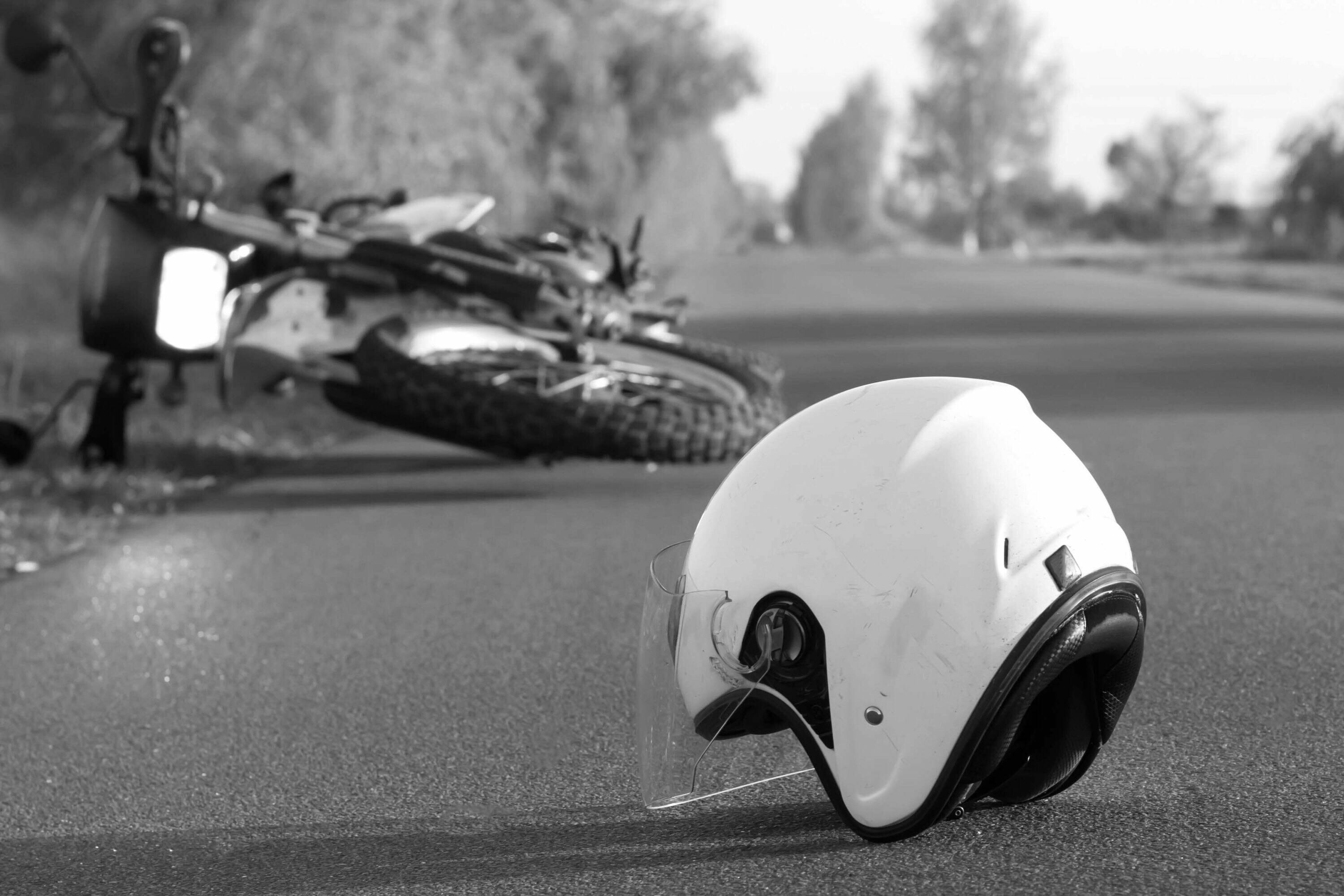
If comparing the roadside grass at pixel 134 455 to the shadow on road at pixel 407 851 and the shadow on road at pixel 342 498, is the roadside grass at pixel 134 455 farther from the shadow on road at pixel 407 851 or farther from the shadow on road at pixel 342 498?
the shadow on road at pixel 407 851

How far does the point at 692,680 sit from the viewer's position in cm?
305

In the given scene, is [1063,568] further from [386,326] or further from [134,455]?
[134,455]

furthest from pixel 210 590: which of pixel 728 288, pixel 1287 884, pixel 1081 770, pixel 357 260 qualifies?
pixel 728 288

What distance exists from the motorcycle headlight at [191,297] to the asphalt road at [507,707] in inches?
26.9

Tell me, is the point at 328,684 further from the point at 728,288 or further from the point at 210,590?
the point at 728,288

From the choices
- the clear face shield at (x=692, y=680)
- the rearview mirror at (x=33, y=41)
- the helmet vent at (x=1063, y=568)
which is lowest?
the clear face shield at (x=692, y=680)

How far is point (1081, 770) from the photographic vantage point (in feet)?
10.2

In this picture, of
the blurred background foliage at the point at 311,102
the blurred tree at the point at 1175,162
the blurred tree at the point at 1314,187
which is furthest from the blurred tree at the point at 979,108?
the blurred background foliage at the point at 311,102

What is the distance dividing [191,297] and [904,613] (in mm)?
4902

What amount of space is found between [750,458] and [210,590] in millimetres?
2707

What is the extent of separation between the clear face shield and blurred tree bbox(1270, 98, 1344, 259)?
46.1 metres

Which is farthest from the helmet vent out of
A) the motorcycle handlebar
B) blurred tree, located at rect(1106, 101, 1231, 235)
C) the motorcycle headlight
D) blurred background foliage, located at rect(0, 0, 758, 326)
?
blurred tree, located at rect(1106, 101, 1231, 235)

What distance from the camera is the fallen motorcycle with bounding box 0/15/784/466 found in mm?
6301

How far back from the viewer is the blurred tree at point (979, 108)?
9894 centimetres
